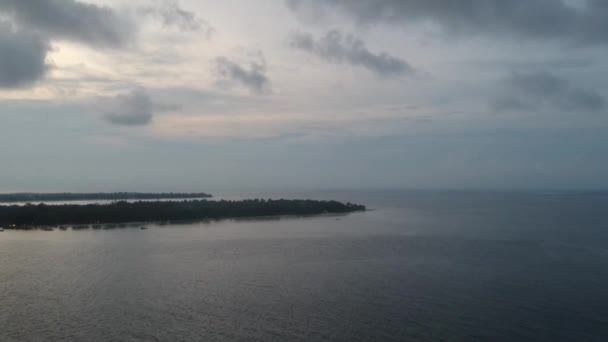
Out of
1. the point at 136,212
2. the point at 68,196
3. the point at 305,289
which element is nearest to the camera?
the point at 305,289

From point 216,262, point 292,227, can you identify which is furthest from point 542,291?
point 292,227

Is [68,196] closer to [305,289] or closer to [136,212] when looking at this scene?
[136,212]

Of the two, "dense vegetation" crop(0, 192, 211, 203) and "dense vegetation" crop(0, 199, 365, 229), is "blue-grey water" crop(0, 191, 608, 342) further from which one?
"dense vegetation" crop(0, 192, 211, 203)

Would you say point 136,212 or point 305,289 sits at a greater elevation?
point 136,212

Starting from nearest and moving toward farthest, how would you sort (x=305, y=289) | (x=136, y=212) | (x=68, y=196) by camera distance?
(x=305, y=289)
(x=136, y=212)
(x=68, y=196)

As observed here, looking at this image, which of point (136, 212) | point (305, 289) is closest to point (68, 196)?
point (136, 212)

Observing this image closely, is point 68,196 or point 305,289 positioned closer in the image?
point 305,289

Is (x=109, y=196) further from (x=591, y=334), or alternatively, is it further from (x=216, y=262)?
(x=591, y=334)
